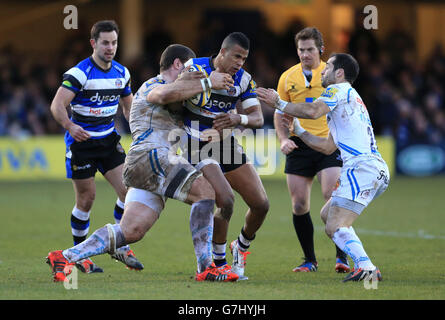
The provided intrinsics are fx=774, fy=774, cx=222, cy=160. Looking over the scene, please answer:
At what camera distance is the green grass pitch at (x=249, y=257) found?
6.19m

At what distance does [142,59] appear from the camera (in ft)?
76.5

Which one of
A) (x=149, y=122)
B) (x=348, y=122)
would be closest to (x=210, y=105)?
(x=149, y=122)

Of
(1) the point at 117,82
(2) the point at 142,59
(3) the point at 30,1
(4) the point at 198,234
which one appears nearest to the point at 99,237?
(4) the point at 198,234

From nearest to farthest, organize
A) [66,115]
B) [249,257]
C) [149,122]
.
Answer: [149,122] < [66,115] < [249,257]

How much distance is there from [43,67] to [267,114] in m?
6.72

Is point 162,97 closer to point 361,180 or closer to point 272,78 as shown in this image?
point 361,180

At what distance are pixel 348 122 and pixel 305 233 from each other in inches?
70.1

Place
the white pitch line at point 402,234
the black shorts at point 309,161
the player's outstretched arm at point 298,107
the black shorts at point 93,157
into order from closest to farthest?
the player's outstretched arm at point 298,107
the black shorts at point 93,157
the black shorts at point 309,161
the white pitch line at point 402,234

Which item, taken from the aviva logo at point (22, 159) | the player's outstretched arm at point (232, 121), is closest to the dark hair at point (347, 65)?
the player's outstretched arm at point (232, 121)

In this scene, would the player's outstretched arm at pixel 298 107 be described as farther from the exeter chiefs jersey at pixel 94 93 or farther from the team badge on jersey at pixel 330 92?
the exeter chiefs jersey at pixel 94 93

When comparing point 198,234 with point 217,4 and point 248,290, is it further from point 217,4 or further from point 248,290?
point 217,4

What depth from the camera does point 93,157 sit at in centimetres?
832

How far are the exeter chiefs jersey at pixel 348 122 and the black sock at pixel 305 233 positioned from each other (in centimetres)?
153
